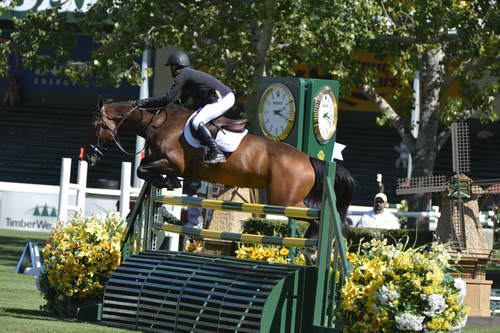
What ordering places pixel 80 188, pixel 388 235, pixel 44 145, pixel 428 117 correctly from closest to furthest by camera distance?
pixel 388 235
pixel 80 188
pixel 428 117
pixel 44 145

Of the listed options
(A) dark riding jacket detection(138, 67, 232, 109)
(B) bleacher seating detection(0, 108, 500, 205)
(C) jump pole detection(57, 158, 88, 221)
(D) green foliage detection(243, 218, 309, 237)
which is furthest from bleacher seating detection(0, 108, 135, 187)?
(A) dark riding jacket detection(138, 67, 232, 109)

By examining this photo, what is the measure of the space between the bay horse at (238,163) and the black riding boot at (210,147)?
12 centimetres

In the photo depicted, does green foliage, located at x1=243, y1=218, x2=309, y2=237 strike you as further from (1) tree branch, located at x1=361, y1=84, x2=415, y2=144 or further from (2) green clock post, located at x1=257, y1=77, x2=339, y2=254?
(1) tree branch, located at x1=361, y1=84, x2=415, y2=144

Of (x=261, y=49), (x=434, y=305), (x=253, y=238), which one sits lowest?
(x=434, y=305)

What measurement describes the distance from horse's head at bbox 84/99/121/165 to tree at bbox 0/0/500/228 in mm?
8443

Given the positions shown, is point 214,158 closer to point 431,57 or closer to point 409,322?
point 409,322

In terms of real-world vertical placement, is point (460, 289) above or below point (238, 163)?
below

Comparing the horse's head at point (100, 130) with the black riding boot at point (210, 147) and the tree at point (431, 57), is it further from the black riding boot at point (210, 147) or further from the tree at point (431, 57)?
the tree at point (431, 57)

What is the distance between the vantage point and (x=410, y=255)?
22.8 ft

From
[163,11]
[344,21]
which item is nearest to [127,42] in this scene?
[163,11]

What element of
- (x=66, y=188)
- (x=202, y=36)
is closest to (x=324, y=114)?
(x=66, y=188)

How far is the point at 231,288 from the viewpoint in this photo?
7664 millimetres

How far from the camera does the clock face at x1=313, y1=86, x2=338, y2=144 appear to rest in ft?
42.3

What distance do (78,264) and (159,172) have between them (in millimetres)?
1339
